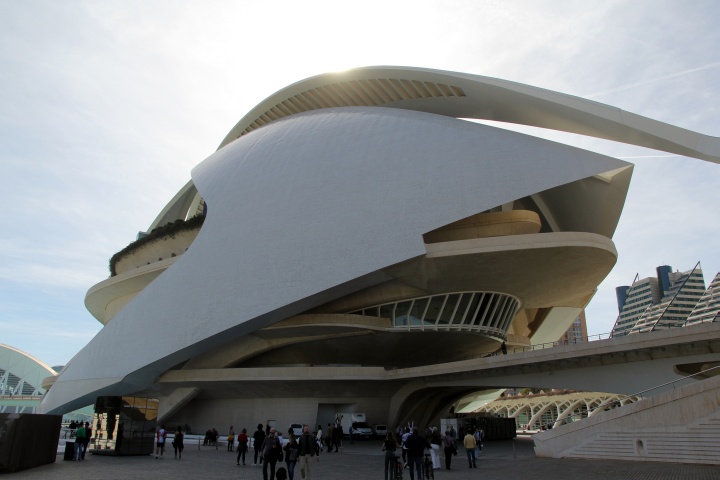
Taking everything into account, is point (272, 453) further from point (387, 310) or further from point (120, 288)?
point (120, 288)

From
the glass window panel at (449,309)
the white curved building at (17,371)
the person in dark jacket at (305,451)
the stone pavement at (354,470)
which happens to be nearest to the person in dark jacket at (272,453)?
the person in dark jacket at (305,451)

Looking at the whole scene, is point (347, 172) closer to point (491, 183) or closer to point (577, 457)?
point (491, 183)

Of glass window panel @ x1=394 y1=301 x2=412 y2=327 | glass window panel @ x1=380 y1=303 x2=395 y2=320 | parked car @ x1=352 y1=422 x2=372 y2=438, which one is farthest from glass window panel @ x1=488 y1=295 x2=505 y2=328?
parked car @ x1=352 y1=422 x2=372 y2=438

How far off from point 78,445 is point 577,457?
12.6 meters

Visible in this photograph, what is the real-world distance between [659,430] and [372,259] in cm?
1186

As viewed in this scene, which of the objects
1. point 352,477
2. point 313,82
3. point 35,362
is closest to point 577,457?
point 352,477

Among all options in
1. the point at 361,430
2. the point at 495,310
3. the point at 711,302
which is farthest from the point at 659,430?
the point at 711,302

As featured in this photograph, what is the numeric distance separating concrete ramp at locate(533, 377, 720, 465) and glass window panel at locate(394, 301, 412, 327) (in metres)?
11.5

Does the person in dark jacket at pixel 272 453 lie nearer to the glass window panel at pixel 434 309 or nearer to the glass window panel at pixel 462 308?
the glass window panel at pixel 434 309

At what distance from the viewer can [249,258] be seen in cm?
2462

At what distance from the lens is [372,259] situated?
858 inches

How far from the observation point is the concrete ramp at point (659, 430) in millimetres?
11359

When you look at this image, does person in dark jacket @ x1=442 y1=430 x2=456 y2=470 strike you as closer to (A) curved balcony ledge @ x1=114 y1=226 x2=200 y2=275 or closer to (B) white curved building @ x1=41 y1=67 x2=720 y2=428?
(B) white curved building @ x1=41 y1=67 x2=720 y2=428

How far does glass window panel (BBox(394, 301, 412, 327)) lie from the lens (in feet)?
82.3
